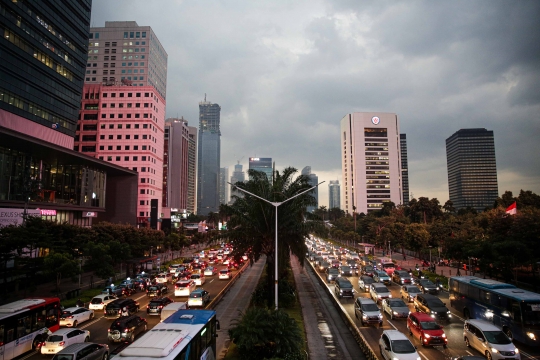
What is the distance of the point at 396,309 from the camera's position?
26516mm

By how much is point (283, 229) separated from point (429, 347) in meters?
14.3

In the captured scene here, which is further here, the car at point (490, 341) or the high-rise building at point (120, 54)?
the high-rise building at point (120, 54)

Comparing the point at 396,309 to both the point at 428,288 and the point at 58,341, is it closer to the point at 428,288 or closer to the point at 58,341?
the point at 428,288

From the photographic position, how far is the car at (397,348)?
656 inches

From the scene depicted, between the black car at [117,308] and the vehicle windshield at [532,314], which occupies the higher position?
the vehicle windshield at [532,314]

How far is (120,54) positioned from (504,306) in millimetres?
152680

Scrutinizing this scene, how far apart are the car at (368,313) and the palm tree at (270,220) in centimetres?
737

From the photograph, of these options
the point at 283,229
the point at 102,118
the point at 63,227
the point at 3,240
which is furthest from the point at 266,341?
the point at 102,118

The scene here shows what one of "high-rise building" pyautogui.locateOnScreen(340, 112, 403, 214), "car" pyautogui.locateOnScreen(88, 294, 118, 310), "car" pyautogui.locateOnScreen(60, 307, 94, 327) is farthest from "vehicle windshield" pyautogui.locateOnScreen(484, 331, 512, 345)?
"high-rise building" pyautogui.locateOnScreen(340, 112, 403, 214)

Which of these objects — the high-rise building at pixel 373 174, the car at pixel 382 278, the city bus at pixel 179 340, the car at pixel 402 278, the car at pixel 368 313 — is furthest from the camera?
the high-rise building at pixel 373 174

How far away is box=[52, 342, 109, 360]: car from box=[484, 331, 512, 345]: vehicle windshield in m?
19.3

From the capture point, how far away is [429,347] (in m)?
20.2

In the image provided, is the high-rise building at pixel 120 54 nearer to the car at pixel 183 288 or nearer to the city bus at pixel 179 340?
the car at pixel 183 288

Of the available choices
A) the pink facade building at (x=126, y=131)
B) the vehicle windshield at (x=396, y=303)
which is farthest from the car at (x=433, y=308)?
the pink facade building at (x=126, y=131)
